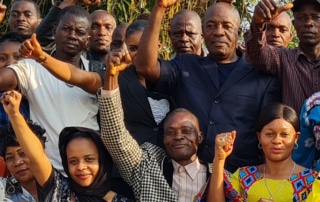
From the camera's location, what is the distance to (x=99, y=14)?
6.62m

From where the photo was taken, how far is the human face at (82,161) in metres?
4.51

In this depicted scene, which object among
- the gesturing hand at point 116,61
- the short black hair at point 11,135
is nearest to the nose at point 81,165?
the short black hair at point 11,135

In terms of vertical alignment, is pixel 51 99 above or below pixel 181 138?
above

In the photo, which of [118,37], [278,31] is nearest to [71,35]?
[118,37]

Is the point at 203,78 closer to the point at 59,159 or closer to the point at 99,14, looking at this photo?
the point at 59,159

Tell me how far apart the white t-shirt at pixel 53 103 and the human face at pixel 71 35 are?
26 centimetres

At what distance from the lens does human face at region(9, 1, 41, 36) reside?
6430mm

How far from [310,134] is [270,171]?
385 millimetres

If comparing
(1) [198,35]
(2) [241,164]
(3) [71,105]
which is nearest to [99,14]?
(1) [198,35]

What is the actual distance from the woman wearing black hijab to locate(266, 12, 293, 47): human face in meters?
2.17

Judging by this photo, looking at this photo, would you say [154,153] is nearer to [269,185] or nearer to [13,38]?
[269,185]

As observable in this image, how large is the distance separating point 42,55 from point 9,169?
33.4 inches

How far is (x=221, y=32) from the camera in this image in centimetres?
498

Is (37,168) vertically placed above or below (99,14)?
below
